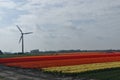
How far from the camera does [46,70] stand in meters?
50.7

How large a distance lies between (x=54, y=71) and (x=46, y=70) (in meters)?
2.58

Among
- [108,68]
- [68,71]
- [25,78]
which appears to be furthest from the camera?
[108,68]

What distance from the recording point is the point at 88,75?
44531 mm

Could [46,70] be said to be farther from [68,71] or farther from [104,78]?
[104,78]

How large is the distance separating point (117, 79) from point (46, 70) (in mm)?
13343

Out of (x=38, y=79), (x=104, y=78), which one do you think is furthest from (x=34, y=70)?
(x=104, y=78)

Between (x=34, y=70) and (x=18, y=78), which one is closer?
(x=18, y=78)

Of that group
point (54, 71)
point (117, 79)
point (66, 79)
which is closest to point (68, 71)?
point (54, 71)

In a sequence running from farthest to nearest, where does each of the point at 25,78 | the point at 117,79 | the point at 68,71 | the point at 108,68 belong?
the point at 108,68
the point at 68,71
the point at 25,78
the point at 117,79

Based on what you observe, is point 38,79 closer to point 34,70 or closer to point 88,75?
point 88,75

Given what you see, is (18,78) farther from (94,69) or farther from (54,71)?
(94,69)

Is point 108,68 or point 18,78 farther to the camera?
point 108,68

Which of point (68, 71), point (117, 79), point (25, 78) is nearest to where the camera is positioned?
point (117, 79)

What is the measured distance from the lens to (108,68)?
169 feet
